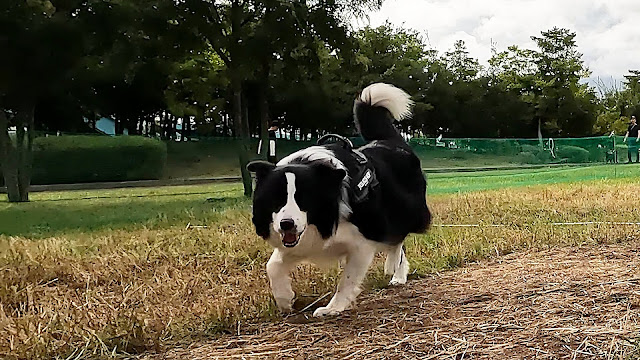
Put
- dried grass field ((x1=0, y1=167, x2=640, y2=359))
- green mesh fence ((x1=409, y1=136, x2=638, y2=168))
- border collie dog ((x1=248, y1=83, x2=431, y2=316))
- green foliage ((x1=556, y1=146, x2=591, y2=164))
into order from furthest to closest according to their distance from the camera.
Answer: green mesh fence ((x1=409, y1=136, x2=638, y2=168))
green foliage ((x1=556, y1=146, x2=591, y2=164))
border collie dog ((x1=248, y1=83, x2=431, y2=316))
dried grass field ((x1=0, y1=167, x2=640, y2=359))

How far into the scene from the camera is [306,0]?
12.5 m

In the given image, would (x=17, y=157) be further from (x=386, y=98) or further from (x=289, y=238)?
(x=289, y=238)

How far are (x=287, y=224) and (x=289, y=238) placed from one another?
0.34ft

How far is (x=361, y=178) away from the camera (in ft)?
12.2

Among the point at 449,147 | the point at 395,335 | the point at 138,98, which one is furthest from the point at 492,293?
the point at 138,98

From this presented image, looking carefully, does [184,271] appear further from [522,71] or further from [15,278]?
[522,71]

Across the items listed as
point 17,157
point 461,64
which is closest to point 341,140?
point 17,157

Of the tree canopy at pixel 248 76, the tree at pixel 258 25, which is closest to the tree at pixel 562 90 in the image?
the tree canopy at pixel 248 76

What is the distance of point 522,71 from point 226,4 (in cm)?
3087

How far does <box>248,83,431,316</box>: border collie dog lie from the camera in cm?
338

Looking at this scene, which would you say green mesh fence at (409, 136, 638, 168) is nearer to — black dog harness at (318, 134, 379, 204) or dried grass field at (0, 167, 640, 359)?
dried grass field at (0, 167, 640, 359)

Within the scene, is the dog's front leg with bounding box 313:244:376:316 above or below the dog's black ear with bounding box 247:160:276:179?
below

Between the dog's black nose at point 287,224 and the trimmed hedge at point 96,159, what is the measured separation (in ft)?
54.8

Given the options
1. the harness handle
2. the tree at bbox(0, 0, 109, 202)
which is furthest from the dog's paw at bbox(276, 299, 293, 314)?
the tree at bbox(0, 0, 109, 202)
